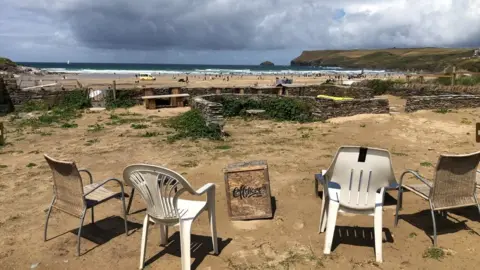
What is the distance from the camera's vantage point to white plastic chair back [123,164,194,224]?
329 cm

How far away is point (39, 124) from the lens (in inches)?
478

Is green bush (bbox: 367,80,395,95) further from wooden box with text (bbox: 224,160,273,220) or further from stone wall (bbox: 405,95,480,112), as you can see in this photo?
wooden box with text (bbox: 224,160,273,220)

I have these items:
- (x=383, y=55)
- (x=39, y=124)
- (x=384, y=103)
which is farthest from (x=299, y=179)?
(x=383, y=55)

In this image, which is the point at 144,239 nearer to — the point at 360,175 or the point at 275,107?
the point at 360,175

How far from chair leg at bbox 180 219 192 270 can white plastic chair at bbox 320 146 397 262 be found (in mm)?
1416

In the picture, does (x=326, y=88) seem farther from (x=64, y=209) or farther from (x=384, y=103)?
(x=64, y=209)

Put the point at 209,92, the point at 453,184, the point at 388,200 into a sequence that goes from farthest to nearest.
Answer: the point at 209,92 < the point at 388,200 < the point at 453,184

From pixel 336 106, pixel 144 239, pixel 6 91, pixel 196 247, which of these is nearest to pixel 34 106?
pixel 6 91

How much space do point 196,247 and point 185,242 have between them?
0.70 metres

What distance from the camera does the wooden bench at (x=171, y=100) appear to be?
15.9 m

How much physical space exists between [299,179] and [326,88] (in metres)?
12.6

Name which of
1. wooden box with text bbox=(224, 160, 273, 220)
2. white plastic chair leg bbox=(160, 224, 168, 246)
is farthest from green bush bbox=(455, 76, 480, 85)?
white plastic chair leg bbox=(160, 224, 168, 246)

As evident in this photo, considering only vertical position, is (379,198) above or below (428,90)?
below

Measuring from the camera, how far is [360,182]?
374 centimetres
